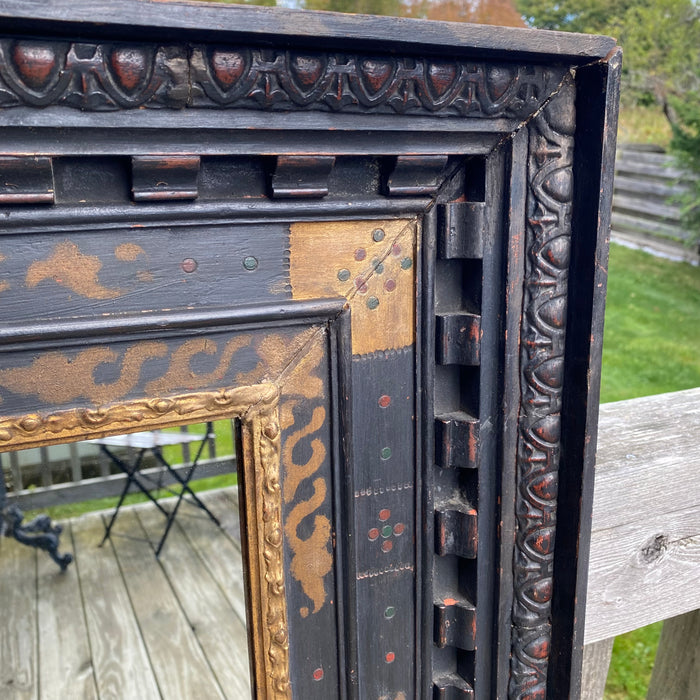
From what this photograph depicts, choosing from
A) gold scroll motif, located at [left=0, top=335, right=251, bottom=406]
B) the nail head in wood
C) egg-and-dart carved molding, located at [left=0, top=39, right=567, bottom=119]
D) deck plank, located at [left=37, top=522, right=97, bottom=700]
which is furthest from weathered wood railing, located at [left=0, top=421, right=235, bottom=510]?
egg-and-dart carved molding, located at [left=0, top=39, right=567, bottom=119]

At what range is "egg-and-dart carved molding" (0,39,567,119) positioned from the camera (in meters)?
0.54

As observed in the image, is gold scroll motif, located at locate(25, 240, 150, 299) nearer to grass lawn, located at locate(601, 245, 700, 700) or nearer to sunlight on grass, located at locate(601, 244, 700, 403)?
grass lawn, located at locate(601, 245, 700, 700)

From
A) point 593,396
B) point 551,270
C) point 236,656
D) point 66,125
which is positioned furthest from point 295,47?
point 236,656

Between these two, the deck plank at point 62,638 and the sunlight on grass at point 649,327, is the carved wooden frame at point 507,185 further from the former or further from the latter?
the sunlight on grass at point 649,327

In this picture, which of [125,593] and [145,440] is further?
[145,440]

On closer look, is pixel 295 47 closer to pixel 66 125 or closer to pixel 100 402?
pixel 66 125

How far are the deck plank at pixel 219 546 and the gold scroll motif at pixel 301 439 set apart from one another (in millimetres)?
1837

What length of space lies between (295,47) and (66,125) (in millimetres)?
199

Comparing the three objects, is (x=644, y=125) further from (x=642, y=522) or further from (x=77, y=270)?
(x=77, y=270)

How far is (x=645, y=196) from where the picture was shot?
730 cm

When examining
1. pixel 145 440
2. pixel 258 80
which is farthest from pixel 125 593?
pixel 258 80

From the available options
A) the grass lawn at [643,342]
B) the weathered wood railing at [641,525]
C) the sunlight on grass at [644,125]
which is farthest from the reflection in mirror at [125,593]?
the sunlight on grass at [644,125]

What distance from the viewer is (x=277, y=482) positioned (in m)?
0.75

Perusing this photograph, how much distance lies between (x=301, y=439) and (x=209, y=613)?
6.60 feet
